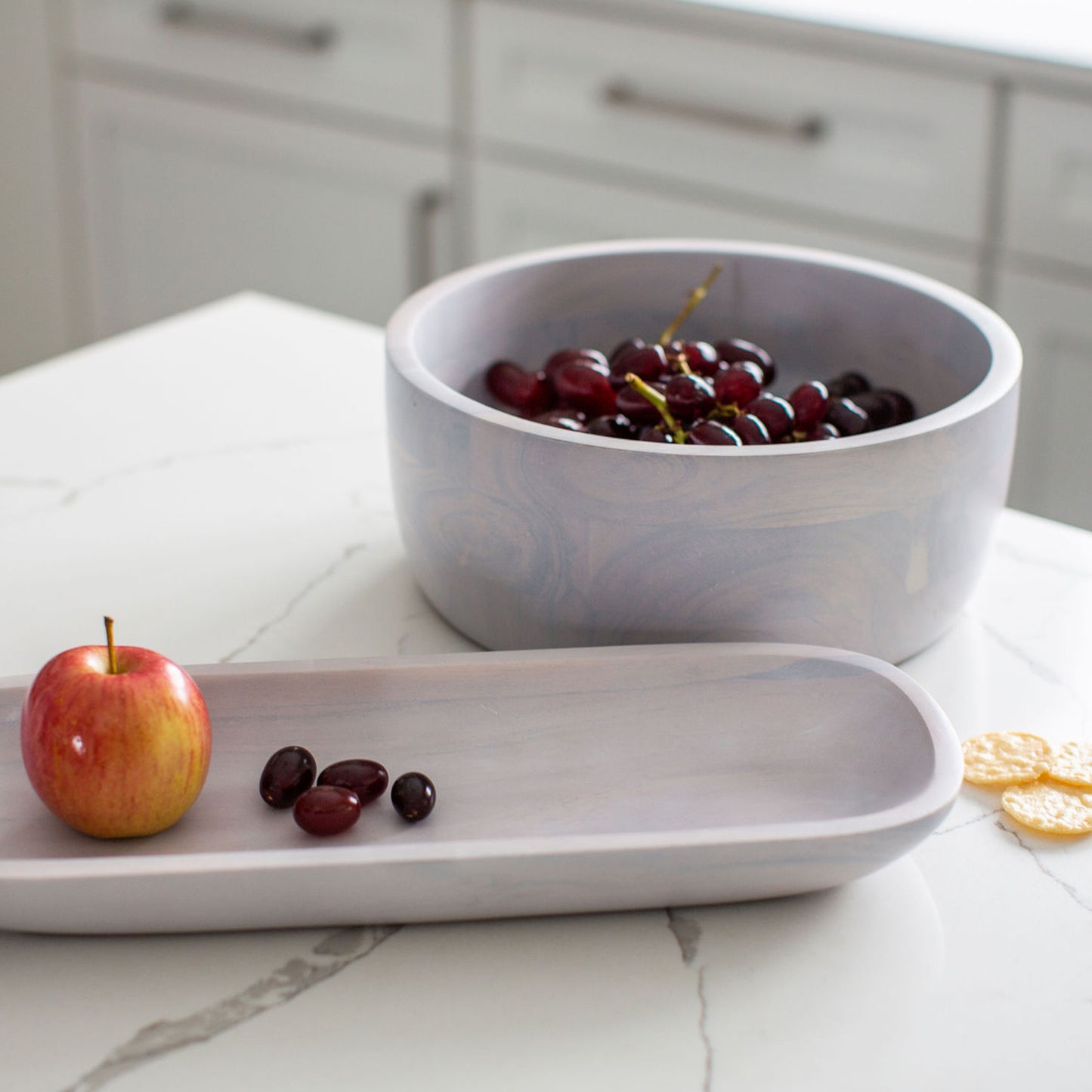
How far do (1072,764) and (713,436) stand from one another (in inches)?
9.9

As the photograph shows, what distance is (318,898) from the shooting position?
0.57 m

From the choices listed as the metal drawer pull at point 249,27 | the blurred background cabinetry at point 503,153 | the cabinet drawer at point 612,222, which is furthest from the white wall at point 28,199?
the cabinet drawer at point 612,222

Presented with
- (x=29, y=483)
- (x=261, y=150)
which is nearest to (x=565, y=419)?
(x=29, y=483)

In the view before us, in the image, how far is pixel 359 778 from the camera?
0.64 metres

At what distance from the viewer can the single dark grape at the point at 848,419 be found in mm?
792

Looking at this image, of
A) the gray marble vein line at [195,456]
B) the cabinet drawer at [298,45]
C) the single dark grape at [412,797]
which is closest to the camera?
the single dark grape at [412,797]

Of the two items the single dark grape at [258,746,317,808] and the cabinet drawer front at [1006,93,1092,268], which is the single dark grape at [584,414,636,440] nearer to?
the single dark grape at [258,746,317,808]

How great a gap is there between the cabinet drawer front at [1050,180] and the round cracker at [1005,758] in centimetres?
108

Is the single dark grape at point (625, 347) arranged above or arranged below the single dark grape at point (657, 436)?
above

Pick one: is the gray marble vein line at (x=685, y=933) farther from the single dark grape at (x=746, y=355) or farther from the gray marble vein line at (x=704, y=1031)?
the single dark grape at (x=746, y=355)

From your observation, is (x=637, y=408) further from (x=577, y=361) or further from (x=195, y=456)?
(x=195, y=456)

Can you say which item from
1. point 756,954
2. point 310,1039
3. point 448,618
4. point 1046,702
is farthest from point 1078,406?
point 310,1039

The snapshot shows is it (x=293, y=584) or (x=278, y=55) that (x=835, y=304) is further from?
(x=278, y=55)

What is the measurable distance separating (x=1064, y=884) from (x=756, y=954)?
0.51ft
